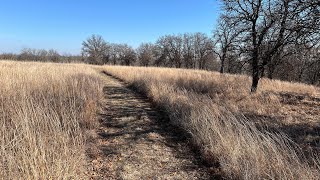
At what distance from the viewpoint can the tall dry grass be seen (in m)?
2.56

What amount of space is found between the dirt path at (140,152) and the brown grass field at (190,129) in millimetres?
297

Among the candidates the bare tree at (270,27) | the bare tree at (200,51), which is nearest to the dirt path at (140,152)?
the bare tree at (270,27)

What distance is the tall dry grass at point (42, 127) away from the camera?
8.39 feet

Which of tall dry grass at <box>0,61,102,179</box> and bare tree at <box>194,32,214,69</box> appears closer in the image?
tall dry grass at <box>0,61,102,179</box>

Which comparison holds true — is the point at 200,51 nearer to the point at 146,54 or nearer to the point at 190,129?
the point at 146,54

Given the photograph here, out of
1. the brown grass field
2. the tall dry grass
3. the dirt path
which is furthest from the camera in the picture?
the dirt path

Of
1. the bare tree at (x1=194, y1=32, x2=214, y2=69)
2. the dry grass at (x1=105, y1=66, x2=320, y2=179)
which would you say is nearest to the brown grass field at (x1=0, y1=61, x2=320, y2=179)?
the dry grass at (x1=105, y1=66, x2=320, y2=179)

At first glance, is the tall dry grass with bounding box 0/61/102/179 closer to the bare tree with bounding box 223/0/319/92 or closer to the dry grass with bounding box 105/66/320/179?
the dry grass with bounding box 105/66/320/179

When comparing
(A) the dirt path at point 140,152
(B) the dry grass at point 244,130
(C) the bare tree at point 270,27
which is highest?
(C) the bare tree at point 270,27

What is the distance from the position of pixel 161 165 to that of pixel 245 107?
17.4 feet

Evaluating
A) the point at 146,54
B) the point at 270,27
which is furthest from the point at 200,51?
the point at 270,27

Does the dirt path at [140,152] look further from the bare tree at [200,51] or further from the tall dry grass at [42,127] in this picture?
the bare tree at [200,51]

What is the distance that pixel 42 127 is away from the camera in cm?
384

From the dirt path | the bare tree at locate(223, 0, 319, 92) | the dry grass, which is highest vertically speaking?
the bare tree at locate(223, 0, 319, 92)
